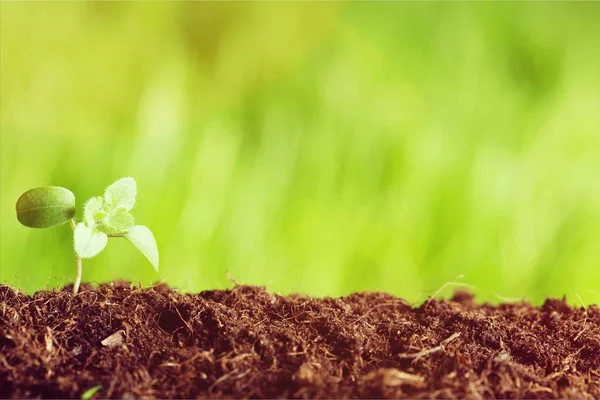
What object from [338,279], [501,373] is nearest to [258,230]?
[338,279]

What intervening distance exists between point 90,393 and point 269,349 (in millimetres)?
223

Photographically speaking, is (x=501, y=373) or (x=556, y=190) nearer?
(x=501, y=373)

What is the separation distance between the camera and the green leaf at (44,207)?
0.91 meters

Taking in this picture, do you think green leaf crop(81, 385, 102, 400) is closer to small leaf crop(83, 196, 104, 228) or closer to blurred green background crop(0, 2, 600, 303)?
small leaf crop(83, 196, 104, 228)

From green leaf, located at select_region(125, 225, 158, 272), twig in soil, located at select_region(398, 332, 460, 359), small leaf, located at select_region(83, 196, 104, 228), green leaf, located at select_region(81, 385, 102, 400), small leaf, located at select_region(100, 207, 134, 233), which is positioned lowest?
twig in soil, located at select_region(398, 332, 460, 359)

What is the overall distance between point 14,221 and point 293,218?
0.80 m

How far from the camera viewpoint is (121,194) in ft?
3.15

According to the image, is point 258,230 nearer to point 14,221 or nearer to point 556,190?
point 14,221

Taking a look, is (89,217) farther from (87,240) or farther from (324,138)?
(324,138)

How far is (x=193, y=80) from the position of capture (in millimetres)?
2027

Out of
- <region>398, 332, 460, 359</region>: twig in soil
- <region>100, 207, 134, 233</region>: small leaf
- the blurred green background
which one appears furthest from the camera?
the blurred green background

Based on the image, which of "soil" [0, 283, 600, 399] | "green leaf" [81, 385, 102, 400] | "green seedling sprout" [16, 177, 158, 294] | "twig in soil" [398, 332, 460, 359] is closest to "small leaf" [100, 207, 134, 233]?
"green seedling sprout" [16, 177, 158, 294]

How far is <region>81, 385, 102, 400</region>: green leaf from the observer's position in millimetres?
717

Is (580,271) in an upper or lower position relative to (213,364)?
lower
